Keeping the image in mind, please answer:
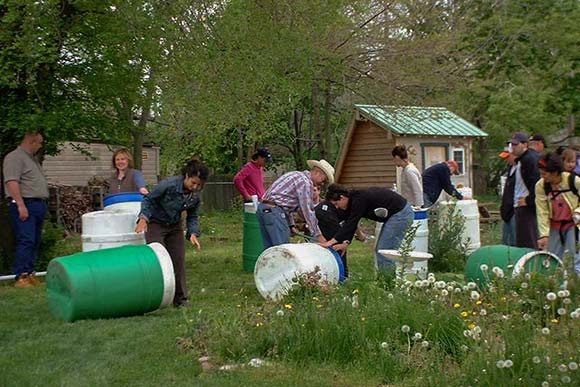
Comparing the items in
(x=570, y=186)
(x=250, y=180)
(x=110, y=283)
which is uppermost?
(x=250, y=180)

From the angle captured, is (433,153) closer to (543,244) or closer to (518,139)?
(518,139)

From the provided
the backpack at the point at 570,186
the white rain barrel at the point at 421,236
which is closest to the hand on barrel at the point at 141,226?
the white rain barrel at the point at 421,236

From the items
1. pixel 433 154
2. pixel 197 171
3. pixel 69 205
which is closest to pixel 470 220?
pixel 197 171

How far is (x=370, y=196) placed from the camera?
26.9ft

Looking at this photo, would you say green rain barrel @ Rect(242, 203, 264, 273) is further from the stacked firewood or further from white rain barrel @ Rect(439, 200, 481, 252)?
the stacked firewood

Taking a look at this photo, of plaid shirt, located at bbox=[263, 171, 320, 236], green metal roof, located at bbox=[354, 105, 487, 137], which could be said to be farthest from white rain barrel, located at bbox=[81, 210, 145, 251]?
green metal roof, located at bbox=[354, 105, 487, 137]

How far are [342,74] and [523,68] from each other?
13.3m

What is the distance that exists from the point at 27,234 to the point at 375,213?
392 cm

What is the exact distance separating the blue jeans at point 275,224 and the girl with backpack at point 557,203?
264 centimetres

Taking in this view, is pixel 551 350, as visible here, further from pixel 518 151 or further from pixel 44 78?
pixel 44 78

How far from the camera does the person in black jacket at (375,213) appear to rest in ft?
Result: 26.3

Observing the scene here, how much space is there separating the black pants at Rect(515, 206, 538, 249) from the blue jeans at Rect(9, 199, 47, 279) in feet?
17.4

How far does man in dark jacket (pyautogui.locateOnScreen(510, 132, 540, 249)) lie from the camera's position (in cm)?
897

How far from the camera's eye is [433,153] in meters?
23.1
